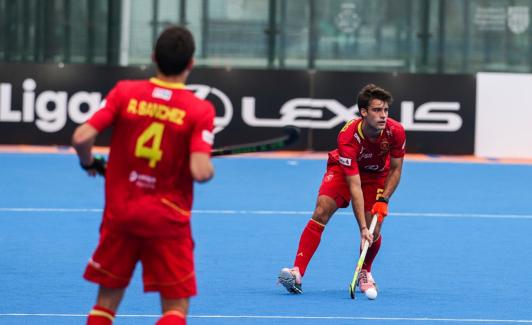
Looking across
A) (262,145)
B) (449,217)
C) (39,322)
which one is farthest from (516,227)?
(262,145)

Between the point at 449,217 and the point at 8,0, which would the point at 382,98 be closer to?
the point at 449,217

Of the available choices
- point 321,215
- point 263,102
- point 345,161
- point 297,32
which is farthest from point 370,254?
point 297,32

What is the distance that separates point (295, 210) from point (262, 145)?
25.0ft

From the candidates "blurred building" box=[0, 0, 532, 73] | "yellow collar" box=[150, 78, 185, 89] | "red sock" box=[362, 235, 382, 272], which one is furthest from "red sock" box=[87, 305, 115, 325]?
"blurred building" box=[0, 0, 532, 73]

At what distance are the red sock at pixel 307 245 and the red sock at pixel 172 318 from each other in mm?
3391

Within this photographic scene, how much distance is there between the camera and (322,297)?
8.97 meters

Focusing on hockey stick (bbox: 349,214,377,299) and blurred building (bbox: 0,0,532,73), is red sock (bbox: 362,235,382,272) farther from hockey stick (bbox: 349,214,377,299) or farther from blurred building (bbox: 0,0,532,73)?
blurred building (bbox: 0,0,532,73)

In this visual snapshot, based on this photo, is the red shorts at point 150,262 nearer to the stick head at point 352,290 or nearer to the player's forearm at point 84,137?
the player's forearm at point 84,137

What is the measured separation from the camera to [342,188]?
30.3 ft

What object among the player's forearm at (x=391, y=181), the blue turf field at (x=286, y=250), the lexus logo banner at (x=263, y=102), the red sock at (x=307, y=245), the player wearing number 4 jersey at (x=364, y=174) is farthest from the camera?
the lexus logo banner at (x=263, y=102)

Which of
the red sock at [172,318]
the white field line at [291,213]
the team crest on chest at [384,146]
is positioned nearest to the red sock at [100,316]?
the red sock at [172,318]

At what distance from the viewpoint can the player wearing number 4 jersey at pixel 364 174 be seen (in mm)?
8836

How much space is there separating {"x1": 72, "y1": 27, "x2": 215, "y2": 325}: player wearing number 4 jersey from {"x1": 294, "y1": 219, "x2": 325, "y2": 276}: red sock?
3339mm

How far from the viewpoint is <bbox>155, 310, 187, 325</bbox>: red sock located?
5.80 m
